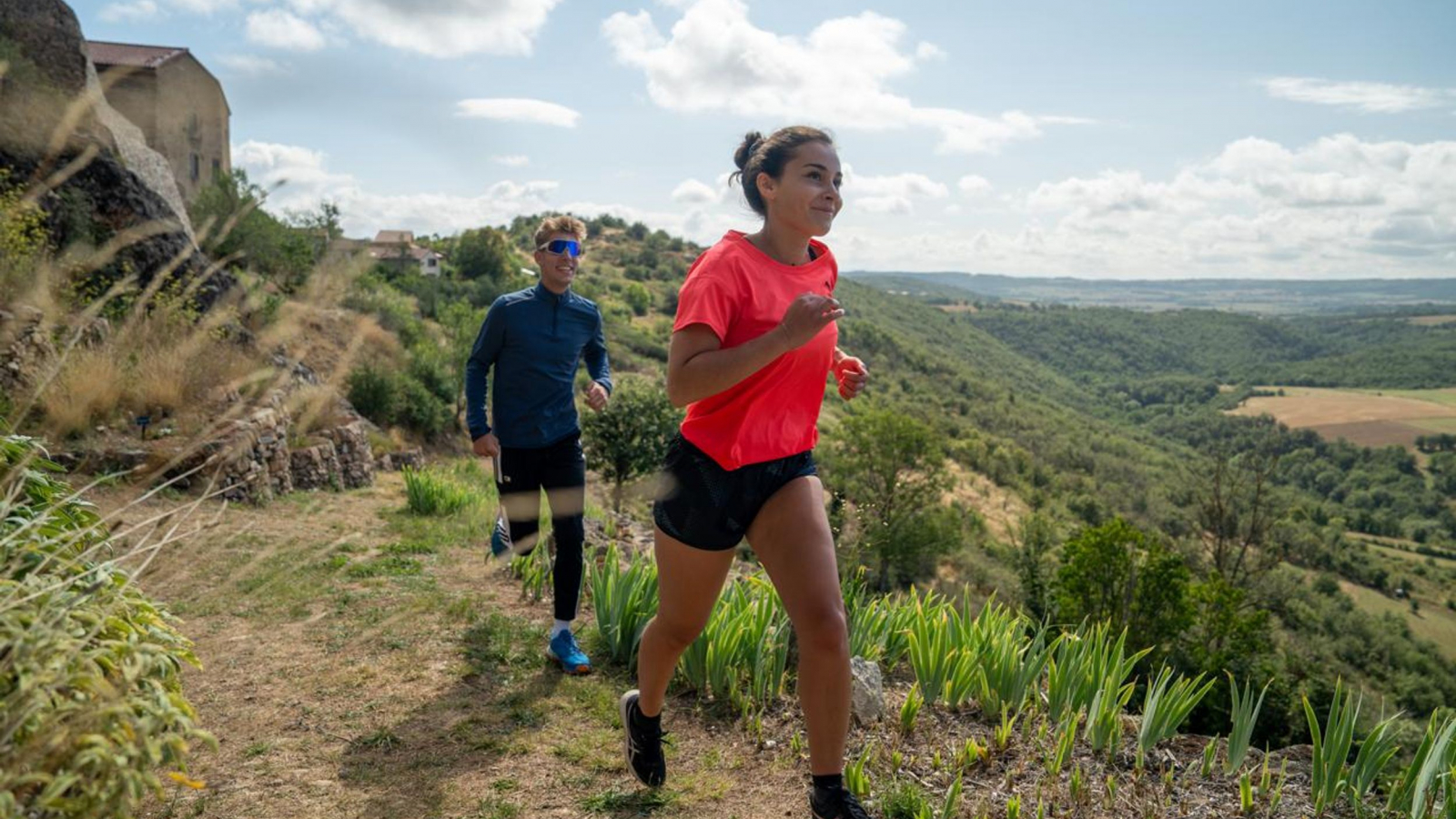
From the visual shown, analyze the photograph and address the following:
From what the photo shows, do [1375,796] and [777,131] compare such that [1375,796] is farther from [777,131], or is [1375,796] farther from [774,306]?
[777,131]

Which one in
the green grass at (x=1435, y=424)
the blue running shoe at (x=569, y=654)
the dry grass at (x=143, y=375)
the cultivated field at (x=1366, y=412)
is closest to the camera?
the blue running shoe at (x=569, y=654)

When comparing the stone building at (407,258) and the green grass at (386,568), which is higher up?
the stone building at (407,258)

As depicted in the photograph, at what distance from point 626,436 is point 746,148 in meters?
13.5

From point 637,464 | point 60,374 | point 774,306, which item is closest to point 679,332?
point 774,306

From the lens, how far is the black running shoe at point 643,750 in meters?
2.59

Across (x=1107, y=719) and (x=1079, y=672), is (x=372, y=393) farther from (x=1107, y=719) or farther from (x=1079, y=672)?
(x=1107, y=719)

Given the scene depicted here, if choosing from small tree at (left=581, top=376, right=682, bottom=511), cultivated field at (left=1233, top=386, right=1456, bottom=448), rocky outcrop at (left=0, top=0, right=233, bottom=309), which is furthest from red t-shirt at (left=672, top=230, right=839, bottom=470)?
cultivated field at (left=1233, top=386, right=1456, bottom=448)

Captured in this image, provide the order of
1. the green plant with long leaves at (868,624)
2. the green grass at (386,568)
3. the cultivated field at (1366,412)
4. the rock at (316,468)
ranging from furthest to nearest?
the cultivated field at (1366,412) < the rock at (316,468) < the green grass at (386,568) < the green plant with long leaves at (868,624)

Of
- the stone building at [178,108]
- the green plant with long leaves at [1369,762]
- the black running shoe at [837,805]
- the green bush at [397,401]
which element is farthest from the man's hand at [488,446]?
the stone building at [178,108]

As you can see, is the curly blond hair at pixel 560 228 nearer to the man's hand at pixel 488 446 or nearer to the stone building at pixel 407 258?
the man's hand at pixel 488 446

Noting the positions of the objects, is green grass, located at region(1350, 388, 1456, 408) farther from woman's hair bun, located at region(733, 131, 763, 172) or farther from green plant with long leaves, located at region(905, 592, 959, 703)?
woman's hair bun, located at region(733, 131, 763, 172)

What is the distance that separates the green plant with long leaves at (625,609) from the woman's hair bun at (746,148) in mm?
1781

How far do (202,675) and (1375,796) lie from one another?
13.9 ft

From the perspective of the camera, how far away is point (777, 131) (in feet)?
7.94
